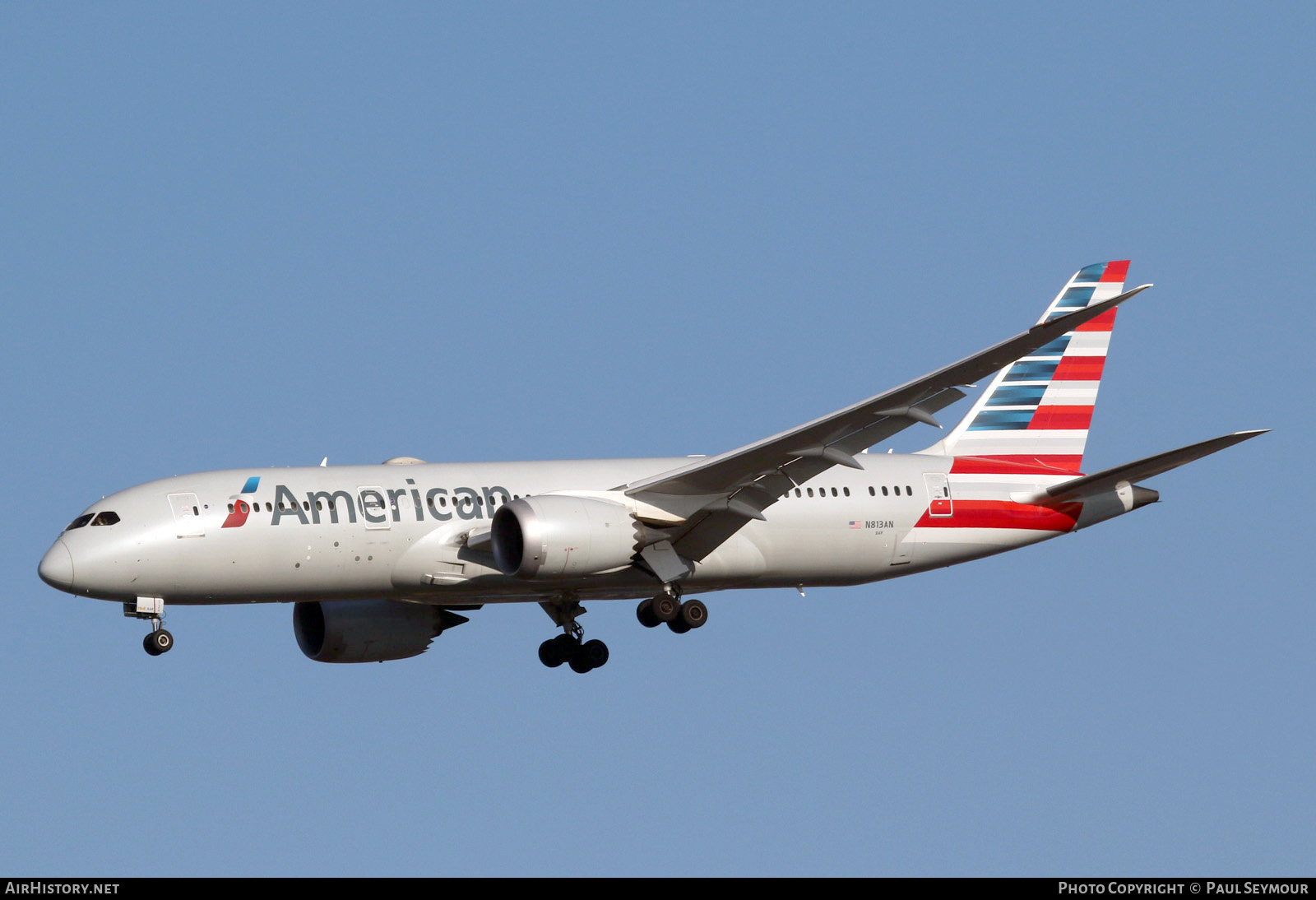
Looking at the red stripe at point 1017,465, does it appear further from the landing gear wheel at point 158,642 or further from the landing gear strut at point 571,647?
the landing gear wheel at point 158,642

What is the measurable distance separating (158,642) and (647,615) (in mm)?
10352

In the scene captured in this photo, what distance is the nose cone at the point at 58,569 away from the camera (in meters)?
39.7

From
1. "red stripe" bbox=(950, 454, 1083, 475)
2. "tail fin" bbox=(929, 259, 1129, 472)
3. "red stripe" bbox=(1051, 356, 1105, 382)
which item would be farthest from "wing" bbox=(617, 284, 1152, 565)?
"red stripe" bbox=(1051, 356, 1105, 382)

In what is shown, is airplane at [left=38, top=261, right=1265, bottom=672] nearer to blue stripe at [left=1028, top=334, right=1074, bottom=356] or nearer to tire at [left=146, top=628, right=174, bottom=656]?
tire at [left=146, top=628, right=174, bottom=656]

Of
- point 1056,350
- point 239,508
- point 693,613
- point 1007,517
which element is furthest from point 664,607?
point 1056,350

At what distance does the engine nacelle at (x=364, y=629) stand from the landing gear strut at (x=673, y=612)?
5.70 meters

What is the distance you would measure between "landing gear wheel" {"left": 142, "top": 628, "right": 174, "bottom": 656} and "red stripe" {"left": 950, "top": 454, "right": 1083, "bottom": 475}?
1811 centimetres

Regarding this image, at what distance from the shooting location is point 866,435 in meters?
39.7

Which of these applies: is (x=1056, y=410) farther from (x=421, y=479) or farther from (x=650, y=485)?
(x=421, y=479)

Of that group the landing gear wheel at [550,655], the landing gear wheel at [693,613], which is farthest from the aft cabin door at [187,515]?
the landing gear wheel at [693,613]

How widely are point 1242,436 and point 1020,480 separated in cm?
863

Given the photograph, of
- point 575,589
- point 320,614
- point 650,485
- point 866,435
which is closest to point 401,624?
point 320,614

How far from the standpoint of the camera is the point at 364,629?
45469 mm
